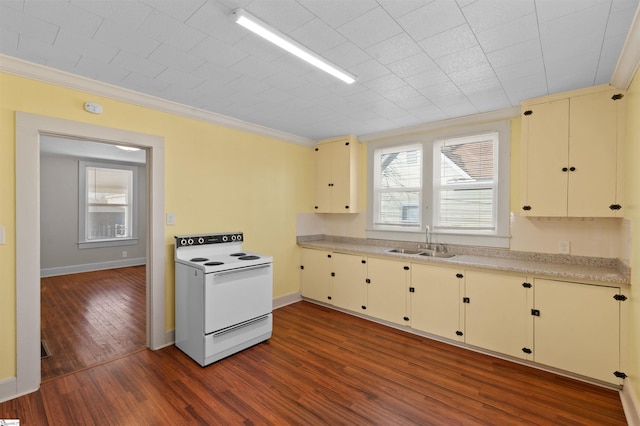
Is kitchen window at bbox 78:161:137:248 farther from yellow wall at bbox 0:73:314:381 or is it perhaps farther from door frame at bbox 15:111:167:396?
door frame at bbox 15:111:167:396

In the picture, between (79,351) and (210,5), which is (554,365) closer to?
(210,5)

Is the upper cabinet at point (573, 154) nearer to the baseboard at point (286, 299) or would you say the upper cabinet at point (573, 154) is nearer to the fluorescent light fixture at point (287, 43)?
the fluorescent light fixture at point (287, 43)

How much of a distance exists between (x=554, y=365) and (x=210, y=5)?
146 inches

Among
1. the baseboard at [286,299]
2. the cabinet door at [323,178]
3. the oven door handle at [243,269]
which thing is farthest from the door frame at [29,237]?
the cabinet door at [323,178]

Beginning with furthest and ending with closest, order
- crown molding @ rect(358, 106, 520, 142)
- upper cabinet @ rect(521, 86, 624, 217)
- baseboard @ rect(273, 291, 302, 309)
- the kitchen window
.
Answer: the kitchen window < baseboard @ rect(273, 291, 302, 309) < crown molding @ rect(358, 106, 520, 142) < upper cabinet @ rect(521, 86, 624, 217)

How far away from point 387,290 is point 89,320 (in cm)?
383

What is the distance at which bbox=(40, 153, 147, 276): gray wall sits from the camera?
Result: 238 inches

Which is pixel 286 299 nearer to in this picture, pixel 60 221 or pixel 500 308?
pixel 500 308

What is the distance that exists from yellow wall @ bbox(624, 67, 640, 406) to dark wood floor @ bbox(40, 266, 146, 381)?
4.18 metres

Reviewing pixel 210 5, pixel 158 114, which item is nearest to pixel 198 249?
pixel 158 114

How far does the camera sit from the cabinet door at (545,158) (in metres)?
2.71

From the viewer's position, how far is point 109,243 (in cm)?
688

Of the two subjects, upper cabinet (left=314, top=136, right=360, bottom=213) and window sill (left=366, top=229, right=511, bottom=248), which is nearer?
window sill (left=366, top=229, right=511, bottom=248)

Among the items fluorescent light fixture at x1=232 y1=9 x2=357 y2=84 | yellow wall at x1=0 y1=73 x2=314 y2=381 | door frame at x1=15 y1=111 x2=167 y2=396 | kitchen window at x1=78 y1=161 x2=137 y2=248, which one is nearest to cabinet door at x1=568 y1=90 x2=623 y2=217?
fluorescent light fixture at x1=232 y1=9 x2=357 y2=84
